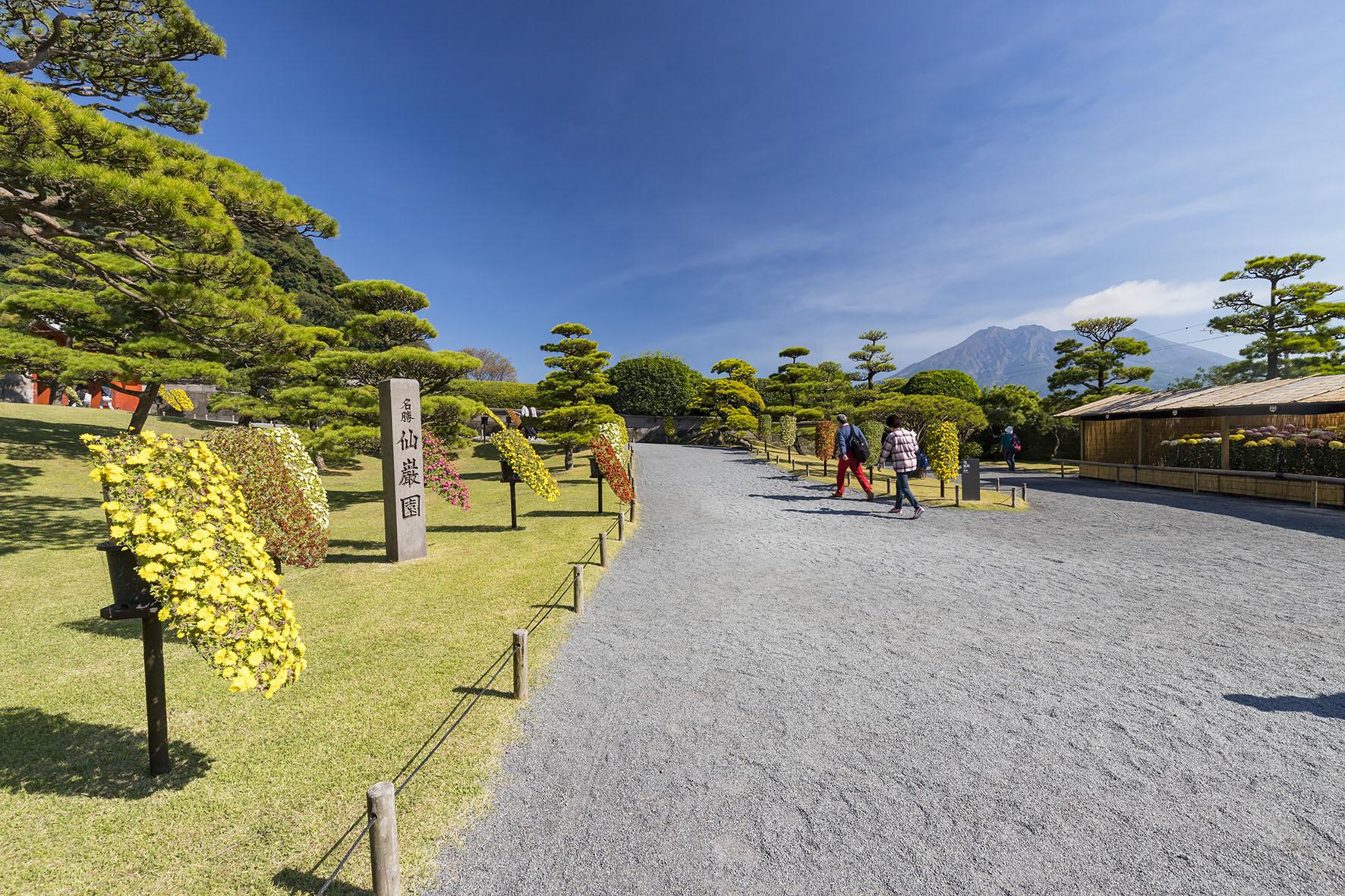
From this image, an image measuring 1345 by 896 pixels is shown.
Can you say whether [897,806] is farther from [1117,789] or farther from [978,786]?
[1117,789]

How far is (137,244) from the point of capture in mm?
7191

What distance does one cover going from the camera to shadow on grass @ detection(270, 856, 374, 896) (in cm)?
224

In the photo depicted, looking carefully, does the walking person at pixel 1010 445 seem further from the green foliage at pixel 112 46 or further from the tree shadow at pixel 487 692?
the green foliage at pixel 112 46

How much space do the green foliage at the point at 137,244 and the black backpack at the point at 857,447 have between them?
445 inches

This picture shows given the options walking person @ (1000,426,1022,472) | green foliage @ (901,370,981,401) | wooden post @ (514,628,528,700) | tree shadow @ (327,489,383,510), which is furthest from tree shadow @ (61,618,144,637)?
green foliage @ (901,370,981,401)

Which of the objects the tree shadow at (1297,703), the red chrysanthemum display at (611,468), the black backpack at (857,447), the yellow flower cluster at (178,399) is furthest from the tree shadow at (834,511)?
the yellow flower cluster at (178,399)

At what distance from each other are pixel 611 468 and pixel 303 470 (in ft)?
17.3

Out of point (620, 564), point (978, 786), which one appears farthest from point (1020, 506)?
point (978, 786)

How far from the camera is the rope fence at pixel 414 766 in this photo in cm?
202

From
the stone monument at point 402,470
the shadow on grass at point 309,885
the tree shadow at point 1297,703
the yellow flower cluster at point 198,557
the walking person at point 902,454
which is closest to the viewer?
the shadow on grass at point 309,885

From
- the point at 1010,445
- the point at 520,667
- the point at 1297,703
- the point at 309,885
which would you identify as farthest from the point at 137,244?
the point at 1010,445

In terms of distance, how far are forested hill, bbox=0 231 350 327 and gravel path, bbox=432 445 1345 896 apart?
39619mm

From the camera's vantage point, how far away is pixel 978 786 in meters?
2.94

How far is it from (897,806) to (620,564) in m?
5.32
